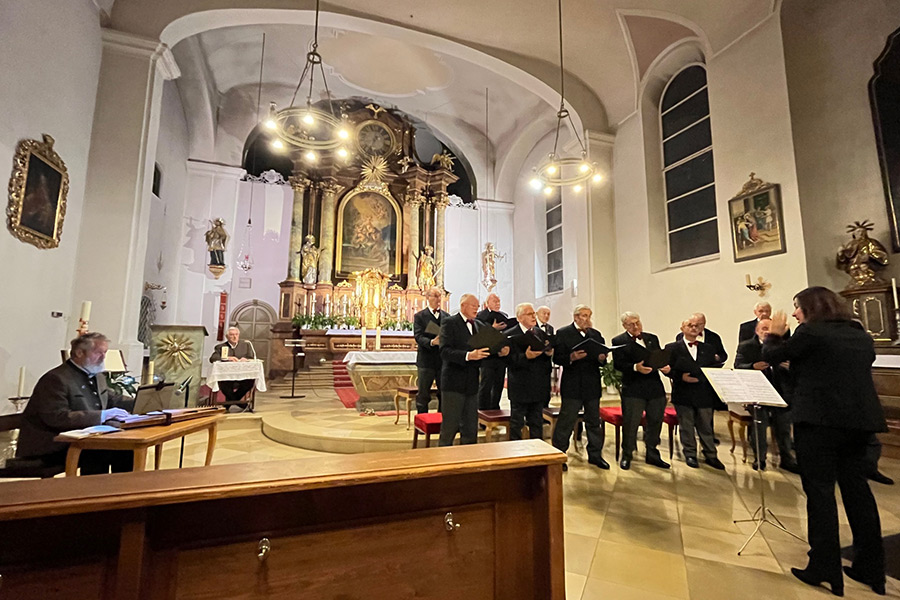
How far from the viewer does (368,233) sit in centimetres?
1119

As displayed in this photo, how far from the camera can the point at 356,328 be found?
9.65 meters

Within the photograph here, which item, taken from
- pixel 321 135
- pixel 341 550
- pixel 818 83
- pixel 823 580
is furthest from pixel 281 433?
pixel 321 135

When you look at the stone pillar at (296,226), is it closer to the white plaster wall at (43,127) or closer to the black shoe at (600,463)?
the white plaster wall at (43,127)

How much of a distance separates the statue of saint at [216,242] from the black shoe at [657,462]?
9092mm

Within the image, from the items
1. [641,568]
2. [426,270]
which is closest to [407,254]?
[426,270]

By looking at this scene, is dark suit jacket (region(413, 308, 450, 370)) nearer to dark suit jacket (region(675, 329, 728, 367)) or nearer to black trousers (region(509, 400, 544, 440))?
black trousers (region(509, 400, 544, 440))

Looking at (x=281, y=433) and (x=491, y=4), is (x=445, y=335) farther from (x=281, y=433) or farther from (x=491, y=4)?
(x=491, y=4)

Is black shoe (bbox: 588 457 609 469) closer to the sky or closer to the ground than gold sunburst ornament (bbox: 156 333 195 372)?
closer to the ground

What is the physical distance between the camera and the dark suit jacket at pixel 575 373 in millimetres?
3928

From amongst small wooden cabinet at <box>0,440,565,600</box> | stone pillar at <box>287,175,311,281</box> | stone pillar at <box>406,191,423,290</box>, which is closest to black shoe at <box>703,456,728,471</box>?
small wooden cabinet at <box>0,440,565,600</box>

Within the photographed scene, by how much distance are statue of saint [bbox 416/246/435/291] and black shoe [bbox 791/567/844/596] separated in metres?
9.21

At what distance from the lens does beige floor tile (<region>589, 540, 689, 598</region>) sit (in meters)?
2.02

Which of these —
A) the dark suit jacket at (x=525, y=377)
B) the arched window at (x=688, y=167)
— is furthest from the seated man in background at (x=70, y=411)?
the arched window at (x=688, y=167)

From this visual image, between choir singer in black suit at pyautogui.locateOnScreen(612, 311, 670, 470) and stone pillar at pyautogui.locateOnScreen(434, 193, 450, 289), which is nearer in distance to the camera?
choir singer in black suit at pyautogui.locateOnScreen(612, 311, 670, 470)
